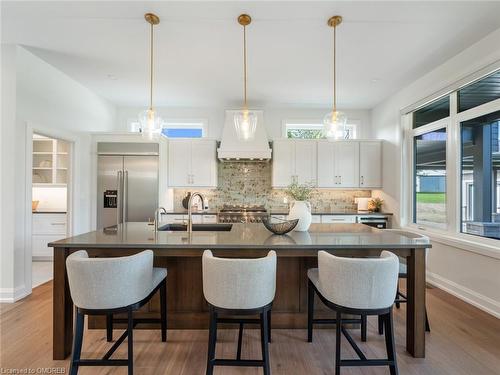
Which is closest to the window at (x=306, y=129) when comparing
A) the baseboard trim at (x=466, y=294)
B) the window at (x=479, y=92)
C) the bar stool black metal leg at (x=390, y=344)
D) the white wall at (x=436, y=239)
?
the white wall at (x=436, y=239)

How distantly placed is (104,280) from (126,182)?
3138 millimetres

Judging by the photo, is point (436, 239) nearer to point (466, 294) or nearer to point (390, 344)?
point (466, 294)

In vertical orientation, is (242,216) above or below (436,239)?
above

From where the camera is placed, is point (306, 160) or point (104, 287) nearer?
point (104, 287)

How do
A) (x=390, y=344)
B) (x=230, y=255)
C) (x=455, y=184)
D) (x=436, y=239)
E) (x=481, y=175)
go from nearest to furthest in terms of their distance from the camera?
(x=390, y=344)
(x=230, y=255)
(x=481, y=175)
(x=455, y=184)
(x=436, y=239)

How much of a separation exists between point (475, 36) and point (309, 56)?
173 cm

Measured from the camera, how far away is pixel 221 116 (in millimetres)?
5391

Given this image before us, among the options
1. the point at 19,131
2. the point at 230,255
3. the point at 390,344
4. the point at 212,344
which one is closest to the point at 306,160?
the point at 230,255

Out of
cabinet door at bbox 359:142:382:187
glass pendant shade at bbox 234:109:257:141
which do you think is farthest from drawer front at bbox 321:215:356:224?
glass pendant shade at bbox 234:109:257:141

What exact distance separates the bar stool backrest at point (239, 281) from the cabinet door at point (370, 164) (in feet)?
13.2

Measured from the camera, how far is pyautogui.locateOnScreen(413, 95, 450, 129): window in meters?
3.63

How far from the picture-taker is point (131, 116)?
5.45 metres

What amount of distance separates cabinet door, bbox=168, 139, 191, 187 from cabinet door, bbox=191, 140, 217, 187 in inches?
3.7

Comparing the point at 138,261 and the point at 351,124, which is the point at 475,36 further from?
the point at 138,261
